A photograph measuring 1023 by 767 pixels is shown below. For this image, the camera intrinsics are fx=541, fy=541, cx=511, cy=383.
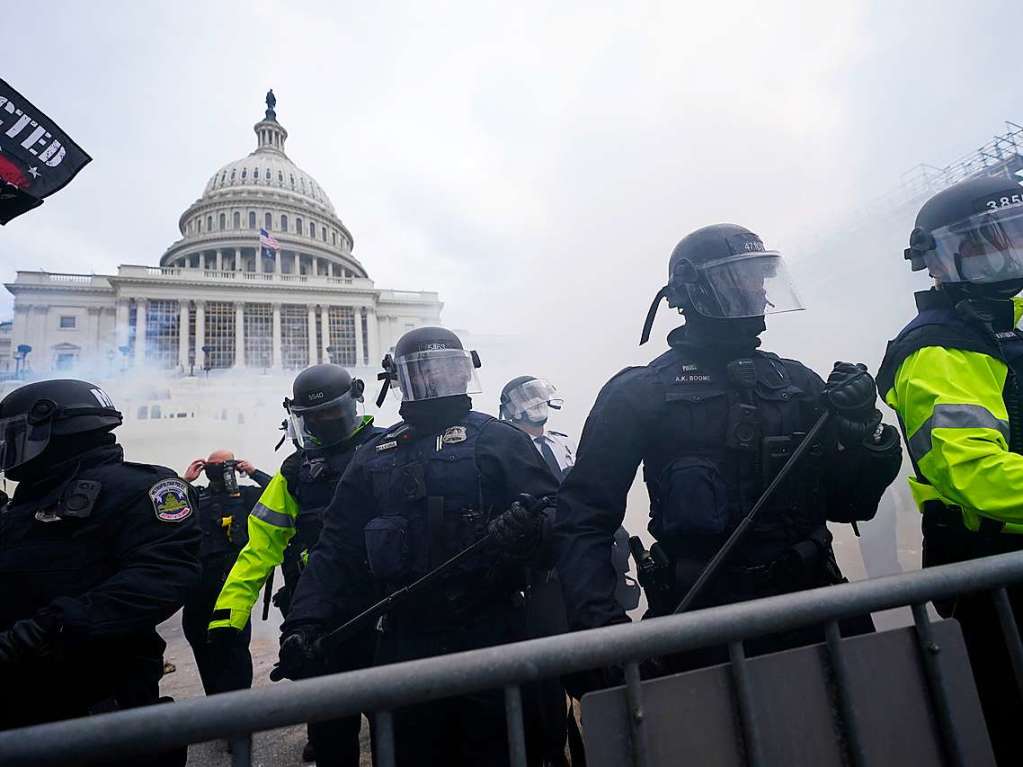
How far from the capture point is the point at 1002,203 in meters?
1.87

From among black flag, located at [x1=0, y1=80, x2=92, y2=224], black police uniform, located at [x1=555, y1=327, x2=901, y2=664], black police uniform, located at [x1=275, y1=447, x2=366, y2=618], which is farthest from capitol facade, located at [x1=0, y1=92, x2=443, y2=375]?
black police uniform, located at [x1=555, y1=327, x2=901, y2=664]

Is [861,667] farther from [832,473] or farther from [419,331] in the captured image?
[419,331]

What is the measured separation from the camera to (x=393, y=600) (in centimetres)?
199

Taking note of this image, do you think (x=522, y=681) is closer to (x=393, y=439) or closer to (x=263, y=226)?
(x=393, y=439)

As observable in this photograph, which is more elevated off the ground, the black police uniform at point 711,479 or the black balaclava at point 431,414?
the black balaclava at point 431,414

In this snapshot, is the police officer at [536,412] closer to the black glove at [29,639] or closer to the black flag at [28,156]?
the black glove at [29,639]

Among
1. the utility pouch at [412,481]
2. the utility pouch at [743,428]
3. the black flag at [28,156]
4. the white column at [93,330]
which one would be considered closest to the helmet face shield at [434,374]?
the utility pouch at [412,481]

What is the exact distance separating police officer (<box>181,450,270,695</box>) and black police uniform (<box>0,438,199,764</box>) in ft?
4.64

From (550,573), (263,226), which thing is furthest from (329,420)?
(263,226)

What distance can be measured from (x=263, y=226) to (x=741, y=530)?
5402 cm

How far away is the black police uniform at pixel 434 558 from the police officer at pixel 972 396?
1252 millimetres

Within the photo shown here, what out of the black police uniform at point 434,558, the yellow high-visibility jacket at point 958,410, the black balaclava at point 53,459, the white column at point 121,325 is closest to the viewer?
the yellow high-visibility jacket at point 958,410

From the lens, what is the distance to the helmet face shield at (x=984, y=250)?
182cm

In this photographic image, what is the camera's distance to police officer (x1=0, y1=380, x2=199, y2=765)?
1.70 metres
